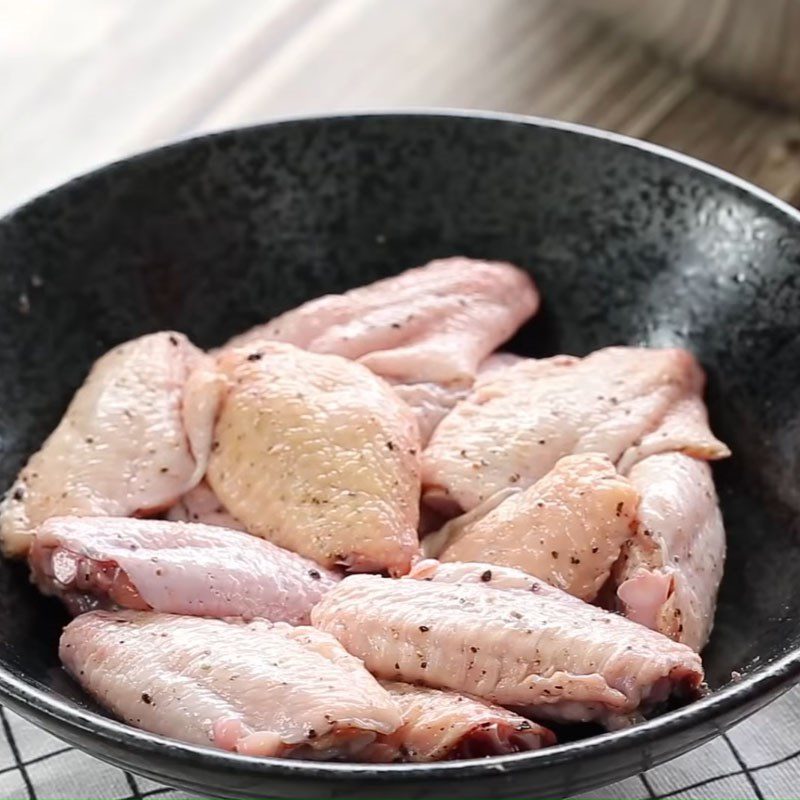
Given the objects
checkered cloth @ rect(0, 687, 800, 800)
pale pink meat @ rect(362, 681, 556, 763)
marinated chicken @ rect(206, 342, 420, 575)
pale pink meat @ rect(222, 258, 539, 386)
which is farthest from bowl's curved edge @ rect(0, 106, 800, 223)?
pale pink meat @ rect(362, 681, 556, 763)

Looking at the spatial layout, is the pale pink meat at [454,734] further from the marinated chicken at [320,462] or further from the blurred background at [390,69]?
the blurred background at [390,69]

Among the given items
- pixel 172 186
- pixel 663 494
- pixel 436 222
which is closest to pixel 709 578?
pixel 663 494

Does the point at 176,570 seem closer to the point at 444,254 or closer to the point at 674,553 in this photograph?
the point at 674,553

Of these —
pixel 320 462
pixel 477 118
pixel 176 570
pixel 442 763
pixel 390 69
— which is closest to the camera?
pixel 442 763

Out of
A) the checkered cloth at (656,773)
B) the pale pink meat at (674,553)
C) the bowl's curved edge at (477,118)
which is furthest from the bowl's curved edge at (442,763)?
the bowl's curved edge at (477,118)

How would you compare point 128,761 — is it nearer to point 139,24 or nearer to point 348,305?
point 348,305

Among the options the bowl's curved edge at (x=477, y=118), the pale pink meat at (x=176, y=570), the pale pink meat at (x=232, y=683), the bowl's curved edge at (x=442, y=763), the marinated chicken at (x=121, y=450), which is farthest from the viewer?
the bowl's curved edge at (x=477, y=118)

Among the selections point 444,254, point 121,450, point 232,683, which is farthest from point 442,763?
point 444,254
